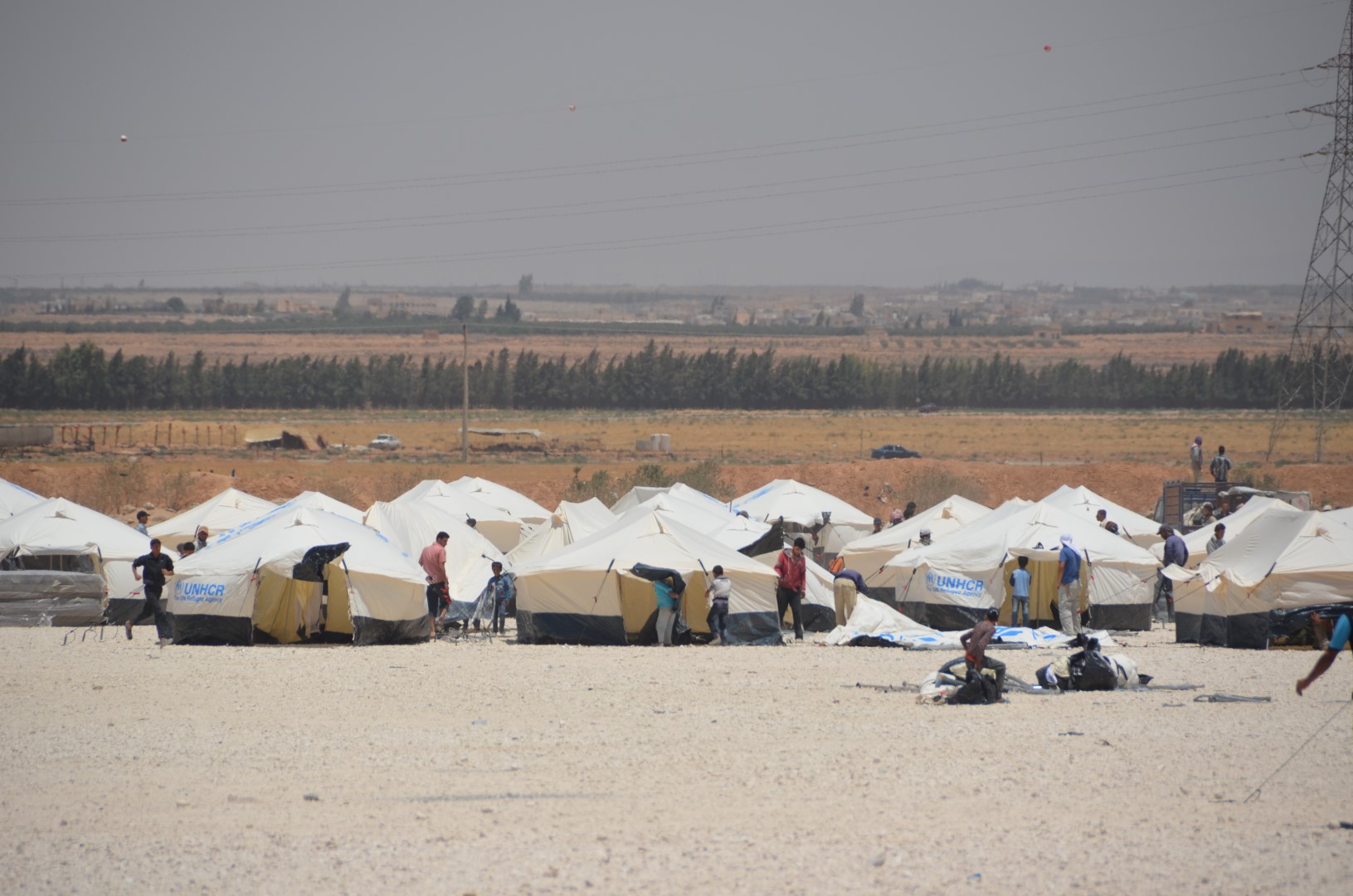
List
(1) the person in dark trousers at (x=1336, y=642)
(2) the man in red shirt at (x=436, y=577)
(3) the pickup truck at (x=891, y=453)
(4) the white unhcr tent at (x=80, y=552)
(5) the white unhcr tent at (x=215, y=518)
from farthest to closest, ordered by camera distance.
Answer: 1. (3) the pickup truck at (x=891, y=453)
2. (5) the white unhcr tent at (x=215, y=518)
3. (4) the white unhcr tent at (x=80, y=552)
4. (2) the man in red shirt at (x=436, y=577)
5. (1) the person in dark trousers at (x=1336, y=642)

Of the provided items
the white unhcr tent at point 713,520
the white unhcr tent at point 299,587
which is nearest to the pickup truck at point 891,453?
the white unhcr tent at point 713,520

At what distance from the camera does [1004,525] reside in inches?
911

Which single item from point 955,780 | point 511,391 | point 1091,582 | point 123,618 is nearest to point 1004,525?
point 1091,582

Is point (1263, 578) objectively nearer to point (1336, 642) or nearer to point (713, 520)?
point (1336, 642)

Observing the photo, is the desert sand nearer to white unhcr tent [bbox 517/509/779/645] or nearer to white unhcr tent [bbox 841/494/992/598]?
white unhcr tent [bbox 517/509/779/645]

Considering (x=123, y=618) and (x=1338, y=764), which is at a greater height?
(x=1338, y=764)

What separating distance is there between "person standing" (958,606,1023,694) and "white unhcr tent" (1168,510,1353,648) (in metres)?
5.84

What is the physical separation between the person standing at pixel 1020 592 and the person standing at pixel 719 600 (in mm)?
4098

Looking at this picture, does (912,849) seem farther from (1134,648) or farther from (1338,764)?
(1134,648)

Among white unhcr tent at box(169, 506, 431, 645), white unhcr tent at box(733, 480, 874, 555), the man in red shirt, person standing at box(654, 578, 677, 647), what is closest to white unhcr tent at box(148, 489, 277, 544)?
white unhcr tent at box(169, 506, 431, 645)

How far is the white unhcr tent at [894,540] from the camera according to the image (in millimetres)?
23656

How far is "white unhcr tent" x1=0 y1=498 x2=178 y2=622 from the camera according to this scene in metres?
23.0

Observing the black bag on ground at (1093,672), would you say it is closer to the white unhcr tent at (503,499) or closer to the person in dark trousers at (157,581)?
the person in dark trousers at (157,581)

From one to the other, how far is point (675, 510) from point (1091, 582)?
322 inches
